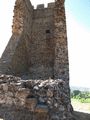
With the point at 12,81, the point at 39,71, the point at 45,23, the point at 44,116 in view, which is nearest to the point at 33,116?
the point at 44,116

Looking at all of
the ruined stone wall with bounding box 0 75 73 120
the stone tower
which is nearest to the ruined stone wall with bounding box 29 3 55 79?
the stone tower

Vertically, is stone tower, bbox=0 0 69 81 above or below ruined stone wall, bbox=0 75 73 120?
above

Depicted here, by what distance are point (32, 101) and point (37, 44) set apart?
6.86 m

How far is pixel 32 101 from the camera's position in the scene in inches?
256

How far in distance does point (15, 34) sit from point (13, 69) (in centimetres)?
220

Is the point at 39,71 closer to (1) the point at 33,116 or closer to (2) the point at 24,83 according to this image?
(2) the point at 24,83

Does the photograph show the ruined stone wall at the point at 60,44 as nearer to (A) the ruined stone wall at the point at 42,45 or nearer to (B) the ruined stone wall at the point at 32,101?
(A) the ruined stone wall at the point at 42,45

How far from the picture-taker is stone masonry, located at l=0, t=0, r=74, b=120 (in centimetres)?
654

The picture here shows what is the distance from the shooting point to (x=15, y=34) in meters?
11.8

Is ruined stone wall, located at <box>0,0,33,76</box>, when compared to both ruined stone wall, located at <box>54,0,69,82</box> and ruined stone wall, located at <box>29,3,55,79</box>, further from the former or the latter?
ruined stone wall, located at <box>54,0,69,82</box>

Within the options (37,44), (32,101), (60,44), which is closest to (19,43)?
(37,44)

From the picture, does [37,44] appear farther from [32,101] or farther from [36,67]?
[32,101]

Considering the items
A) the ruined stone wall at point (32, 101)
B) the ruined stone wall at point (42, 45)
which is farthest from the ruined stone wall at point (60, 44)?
the ruined stone wall at point (32, 101)

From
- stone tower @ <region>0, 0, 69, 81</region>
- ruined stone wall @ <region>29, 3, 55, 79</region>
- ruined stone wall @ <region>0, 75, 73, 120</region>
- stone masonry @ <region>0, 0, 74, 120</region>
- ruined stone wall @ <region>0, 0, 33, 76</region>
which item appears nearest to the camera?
ruined stone wall @ <region>0, 75, 73, 120</region>
